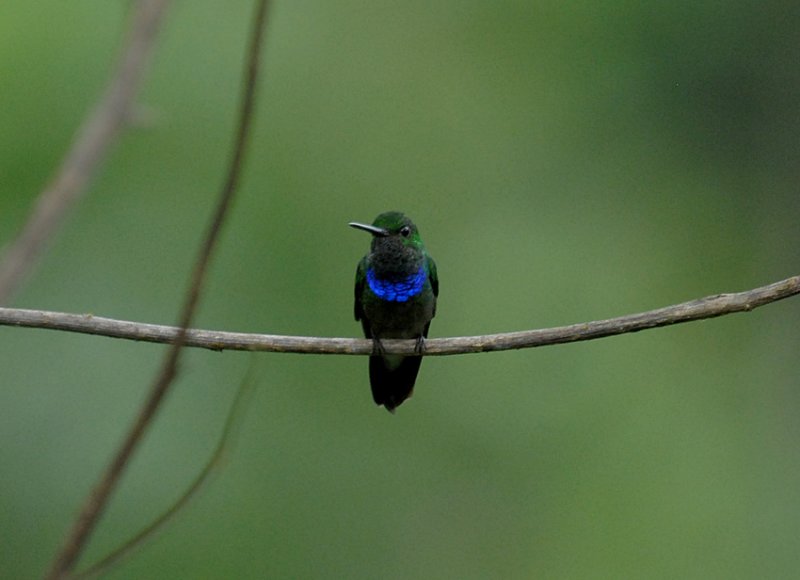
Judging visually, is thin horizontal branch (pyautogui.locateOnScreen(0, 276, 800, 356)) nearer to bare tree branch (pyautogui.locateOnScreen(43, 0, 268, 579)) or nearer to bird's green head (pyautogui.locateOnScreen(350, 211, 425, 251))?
bare tree branch (pyautogui.locateOnScreen(43, 0, 268, 579))

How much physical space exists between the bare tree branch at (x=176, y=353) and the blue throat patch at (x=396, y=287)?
10.0 feet

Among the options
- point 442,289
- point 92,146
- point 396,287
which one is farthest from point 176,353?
point 442,289

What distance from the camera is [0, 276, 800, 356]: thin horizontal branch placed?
2.57 meters

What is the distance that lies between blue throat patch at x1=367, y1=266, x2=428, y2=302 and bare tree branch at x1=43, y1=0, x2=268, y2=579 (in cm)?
305

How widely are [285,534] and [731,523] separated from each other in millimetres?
3393

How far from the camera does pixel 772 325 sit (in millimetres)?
9000

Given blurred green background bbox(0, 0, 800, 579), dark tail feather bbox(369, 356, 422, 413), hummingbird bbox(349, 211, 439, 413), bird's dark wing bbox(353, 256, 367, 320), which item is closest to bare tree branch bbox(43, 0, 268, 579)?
hummingbird bbox(349, 211, 439, 413)

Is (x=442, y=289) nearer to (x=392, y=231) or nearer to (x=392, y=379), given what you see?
(x=392, y=379)

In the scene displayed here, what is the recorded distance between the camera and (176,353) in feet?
4.40

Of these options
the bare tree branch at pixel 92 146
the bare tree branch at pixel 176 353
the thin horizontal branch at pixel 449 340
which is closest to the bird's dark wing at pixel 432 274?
the thin horizontal branch at pixel 449 340

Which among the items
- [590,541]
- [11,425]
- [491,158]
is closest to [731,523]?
[590,541]

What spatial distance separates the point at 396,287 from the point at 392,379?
494mm

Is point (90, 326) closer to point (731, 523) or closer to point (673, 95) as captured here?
point (731, 523)

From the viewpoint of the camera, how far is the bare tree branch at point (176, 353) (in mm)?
1195
